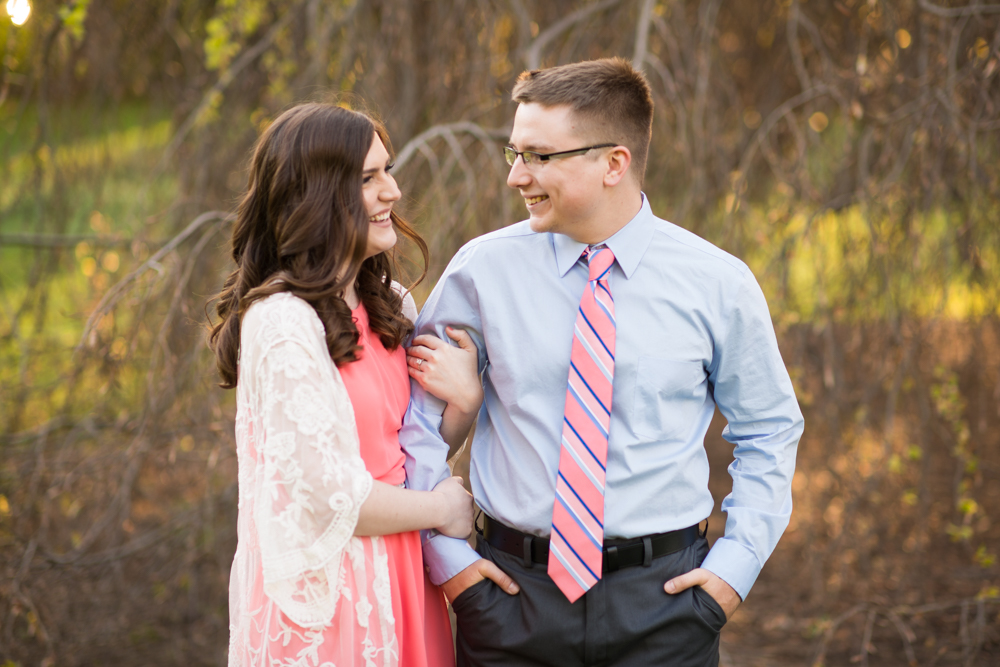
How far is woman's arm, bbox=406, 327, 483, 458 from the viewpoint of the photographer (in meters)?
1.85

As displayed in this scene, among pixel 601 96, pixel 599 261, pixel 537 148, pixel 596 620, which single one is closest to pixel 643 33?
pixel 601 96

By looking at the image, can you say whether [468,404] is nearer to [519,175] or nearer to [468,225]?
[519,175]

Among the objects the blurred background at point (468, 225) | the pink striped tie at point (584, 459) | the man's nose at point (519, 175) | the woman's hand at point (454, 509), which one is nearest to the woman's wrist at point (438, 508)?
the woman's hand at point (454, 509)

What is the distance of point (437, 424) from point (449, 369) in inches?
6.0

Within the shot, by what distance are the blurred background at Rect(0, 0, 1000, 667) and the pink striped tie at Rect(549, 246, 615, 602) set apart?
1.27 metres

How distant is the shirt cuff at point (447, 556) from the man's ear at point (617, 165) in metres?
0.91

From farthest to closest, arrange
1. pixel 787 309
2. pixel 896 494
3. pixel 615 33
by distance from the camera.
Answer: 1. pixel 896 494
2. pixel 615 33
3. pixel 787 309

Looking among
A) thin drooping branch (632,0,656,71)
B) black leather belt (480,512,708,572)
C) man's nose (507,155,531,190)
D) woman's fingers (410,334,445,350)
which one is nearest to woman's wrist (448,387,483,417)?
woman's fingers (410,334,445,350)

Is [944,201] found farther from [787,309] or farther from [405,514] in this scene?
[405,514]

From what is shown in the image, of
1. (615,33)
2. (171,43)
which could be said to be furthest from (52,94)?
(615,33)

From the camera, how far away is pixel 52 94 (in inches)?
152

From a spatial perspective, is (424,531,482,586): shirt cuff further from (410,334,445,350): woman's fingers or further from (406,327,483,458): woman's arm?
(410,334,445,350): woman's fingers

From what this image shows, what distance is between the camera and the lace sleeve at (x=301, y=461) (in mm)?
1556

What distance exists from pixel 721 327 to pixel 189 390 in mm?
2098
